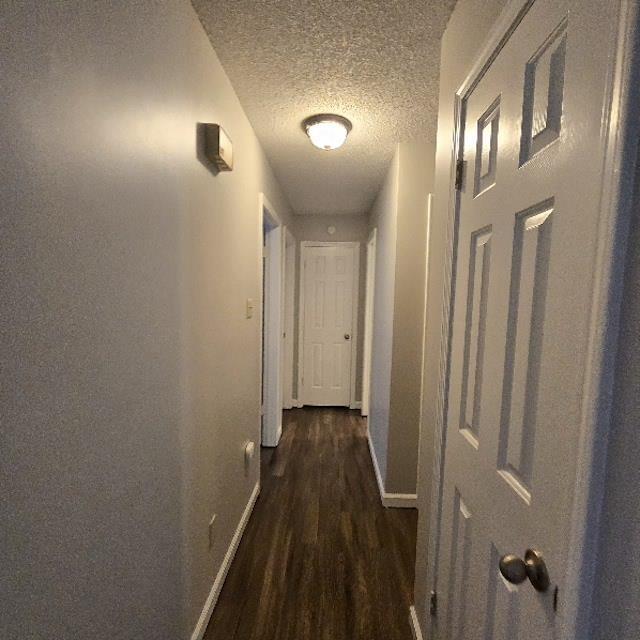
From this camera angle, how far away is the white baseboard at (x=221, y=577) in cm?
139

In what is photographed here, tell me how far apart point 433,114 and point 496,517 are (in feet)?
6.37

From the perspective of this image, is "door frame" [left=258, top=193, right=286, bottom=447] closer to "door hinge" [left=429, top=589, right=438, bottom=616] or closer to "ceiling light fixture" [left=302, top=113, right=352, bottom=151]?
"ceiling light fixture" [left=302, top=113, right=352, bottom=151]

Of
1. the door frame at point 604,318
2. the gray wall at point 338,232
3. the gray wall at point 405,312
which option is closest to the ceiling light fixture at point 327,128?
the gray wall at point 405,312

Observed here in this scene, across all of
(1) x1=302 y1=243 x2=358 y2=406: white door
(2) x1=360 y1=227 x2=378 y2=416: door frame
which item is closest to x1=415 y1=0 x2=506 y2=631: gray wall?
(2) x1=360 y1=227 x2=378 y2=416: door frame

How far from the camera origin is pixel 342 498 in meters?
2.44

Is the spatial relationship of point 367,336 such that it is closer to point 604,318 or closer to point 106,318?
point 106,318

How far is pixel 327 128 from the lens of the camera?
6.36 ft

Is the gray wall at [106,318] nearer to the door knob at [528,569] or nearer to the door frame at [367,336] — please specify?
the door knob at [528,569]

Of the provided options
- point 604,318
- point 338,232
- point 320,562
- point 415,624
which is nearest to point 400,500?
point 320,562

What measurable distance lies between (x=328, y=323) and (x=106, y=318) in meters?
3.57

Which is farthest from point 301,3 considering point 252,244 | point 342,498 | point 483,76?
point 342,498

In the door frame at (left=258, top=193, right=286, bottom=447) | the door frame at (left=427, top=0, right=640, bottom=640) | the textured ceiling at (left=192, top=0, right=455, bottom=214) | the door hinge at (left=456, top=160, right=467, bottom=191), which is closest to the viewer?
the door frame at (left=427, top=0, right=640, bottom=640)

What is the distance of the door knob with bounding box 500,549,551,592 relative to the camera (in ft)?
1.97

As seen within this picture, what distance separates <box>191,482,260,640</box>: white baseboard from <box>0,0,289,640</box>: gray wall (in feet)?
0.23
